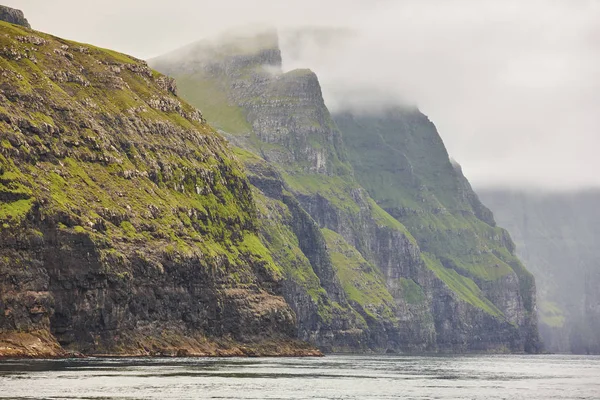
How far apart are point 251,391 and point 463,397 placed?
1292 inches

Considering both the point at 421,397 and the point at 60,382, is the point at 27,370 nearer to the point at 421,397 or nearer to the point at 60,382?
the point at 60,382

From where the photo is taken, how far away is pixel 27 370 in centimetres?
19862

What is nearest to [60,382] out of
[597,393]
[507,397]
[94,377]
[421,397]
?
[94,377]

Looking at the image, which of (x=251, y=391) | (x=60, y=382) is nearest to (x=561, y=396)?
(x=251, y=391)

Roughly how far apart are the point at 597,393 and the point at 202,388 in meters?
67.0

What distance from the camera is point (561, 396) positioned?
187750 mm

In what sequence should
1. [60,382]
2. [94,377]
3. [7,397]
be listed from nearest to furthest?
[7,397] → [60,382] → [94,377]

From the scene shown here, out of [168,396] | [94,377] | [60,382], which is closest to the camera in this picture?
[168,396]

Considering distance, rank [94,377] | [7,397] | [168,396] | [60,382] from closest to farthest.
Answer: [7,397]
[168,396]
[60,382]
[94,377]

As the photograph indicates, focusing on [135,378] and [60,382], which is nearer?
[60,382]

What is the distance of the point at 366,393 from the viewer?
18700 cm

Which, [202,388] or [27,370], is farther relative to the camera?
[27,370]

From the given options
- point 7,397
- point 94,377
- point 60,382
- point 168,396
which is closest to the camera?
point 7,397

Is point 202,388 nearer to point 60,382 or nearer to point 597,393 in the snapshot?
point 60,382
